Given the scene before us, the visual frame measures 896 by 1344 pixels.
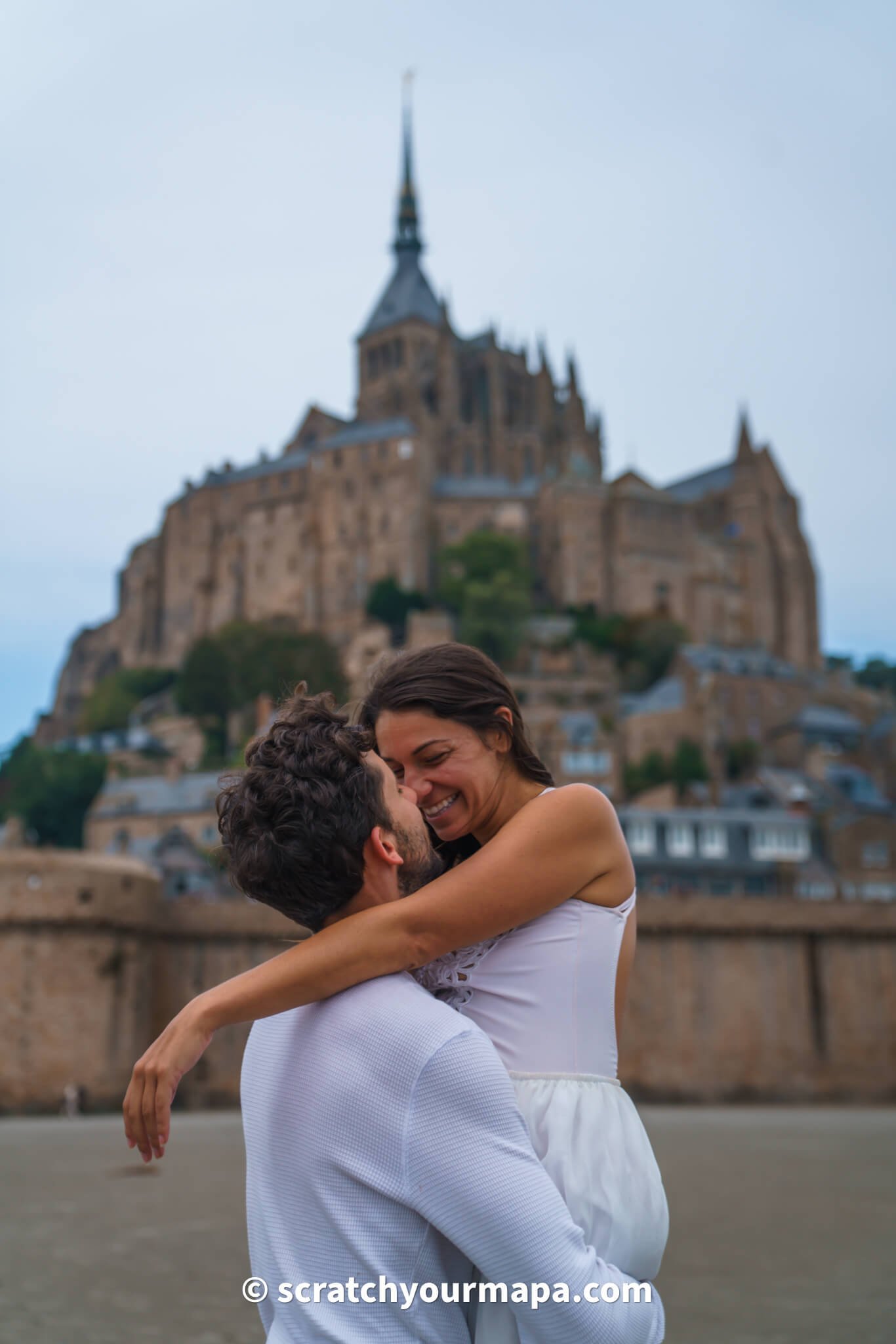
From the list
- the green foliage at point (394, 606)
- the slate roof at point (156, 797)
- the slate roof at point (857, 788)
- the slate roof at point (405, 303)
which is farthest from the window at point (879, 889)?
the slate roof at point (405, 303)

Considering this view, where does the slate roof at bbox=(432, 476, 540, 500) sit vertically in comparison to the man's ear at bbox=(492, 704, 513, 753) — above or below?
above

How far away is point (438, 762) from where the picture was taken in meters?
3.33

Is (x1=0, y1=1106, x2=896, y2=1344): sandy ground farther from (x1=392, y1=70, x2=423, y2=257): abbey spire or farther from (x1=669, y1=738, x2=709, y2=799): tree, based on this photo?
(x1=392, y1=70, x2=423, y2=257): abbey spire

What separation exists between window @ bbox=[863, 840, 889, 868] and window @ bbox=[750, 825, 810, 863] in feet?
10.1

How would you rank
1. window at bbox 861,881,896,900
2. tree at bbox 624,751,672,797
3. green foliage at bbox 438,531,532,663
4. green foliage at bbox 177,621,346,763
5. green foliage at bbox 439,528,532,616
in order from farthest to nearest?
1. green foliage at bbox 439,528,532,616
2. green foliage at bbox 438,531,532,663
3. green foliage at bbox 177,621,346,763
4. tree at bbox 624,751,672,797
5. window at bbox 861,881,896,900

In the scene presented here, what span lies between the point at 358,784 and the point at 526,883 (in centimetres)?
40

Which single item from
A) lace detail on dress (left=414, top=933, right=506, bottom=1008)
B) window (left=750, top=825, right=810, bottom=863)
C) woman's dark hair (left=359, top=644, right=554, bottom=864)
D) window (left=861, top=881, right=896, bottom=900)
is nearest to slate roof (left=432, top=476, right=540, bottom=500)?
window (left=750, top=825, right=810, bottom=863)

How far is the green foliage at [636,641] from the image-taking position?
80.7 metres

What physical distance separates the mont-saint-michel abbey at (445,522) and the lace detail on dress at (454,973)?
8541 cm

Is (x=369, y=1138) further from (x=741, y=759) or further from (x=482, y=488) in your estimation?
(x=482, y=488)

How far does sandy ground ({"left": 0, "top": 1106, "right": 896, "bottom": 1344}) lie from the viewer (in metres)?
10.6

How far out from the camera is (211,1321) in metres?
10.5

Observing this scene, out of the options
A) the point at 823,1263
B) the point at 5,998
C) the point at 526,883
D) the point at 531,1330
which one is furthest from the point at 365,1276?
the point at 5,998

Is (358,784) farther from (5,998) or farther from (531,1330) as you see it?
(5,998)
